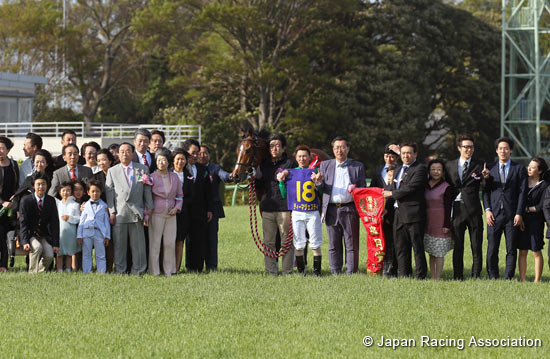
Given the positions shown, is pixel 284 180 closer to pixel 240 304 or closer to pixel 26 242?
pixel 240 304

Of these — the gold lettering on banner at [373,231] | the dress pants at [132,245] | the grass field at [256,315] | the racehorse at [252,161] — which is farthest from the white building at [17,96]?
the gold lettering on banner at [373,231]

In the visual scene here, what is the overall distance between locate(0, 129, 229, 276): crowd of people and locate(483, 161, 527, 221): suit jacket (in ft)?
12.8

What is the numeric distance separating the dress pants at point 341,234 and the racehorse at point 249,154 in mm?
1234

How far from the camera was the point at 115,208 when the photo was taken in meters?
11.8

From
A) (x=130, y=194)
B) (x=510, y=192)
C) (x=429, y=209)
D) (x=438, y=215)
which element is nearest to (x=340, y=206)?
(x=429, y=209)

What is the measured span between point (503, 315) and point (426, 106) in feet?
105

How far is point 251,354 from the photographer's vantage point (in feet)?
24.0

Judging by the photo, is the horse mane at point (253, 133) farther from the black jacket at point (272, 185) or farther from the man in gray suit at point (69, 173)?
the man in gray suit at point (69, 173)

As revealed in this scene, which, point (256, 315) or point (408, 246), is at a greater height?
point (408, 246)

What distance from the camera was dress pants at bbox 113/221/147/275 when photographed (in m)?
11.6

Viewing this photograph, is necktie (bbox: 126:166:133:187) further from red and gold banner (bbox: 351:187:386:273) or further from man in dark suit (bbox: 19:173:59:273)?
red and gold banner (bbox: 351:187:386:273)

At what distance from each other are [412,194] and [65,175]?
5118 mm

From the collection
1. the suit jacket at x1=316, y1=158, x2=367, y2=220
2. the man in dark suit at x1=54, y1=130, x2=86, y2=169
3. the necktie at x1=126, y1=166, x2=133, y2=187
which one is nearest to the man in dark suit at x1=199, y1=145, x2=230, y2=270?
the necktie at x1=126, y1=166, x2=133, y2=187

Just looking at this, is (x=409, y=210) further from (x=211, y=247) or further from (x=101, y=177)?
(x=101, y=177)
